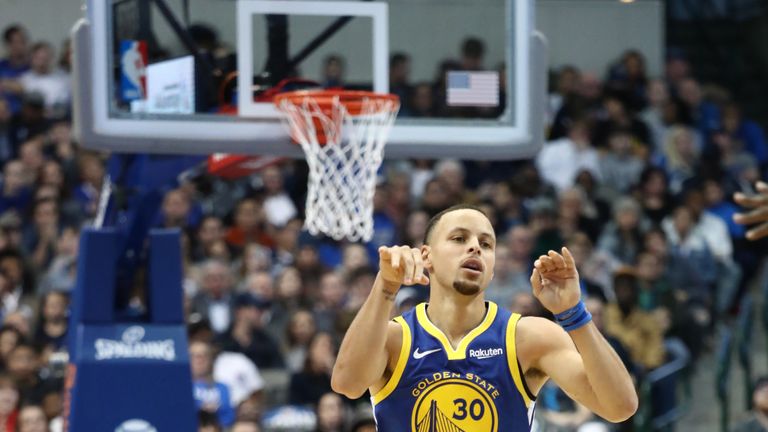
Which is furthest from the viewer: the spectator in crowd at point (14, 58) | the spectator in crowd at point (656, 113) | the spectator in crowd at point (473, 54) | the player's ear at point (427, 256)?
the spectator in crowd at point (656, 113)

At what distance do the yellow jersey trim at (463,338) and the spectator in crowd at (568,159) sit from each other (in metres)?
8.19

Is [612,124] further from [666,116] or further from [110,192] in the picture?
[110,192]

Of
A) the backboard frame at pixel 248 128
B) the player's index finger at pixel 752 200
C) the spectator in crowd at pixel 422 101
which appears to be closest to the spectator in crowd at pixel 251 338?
the spectator in crowd at pixel 422 101

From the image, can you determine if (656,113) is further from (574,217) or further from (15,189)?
(15,189)

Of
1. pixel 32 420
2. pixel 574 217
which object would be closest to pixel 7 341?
pixel 32 420

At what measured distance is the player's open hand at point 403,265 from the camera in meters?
4.96

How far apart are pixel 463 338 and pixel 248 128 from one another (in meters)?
2.60

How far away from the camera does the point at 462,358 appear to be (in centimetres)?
547

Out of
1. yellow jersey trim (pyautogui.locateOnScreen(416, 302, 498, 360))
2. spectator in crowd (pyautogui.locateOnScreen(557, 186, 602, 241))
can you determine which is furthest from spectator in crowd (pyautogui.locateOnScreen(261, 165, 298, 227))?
yellow jersey trim (pyautogui.locateOnScreen(416, 302, 498, 360))

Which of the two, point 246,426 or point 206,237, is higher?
point 206,237

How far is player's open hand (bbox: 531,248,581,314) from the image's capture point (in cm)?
511

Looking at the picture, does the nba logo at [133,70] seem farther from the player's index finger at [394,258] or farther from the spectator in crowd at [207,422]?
the spectator in crowd at [207,422]

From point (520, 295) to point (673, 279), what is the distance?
219cm

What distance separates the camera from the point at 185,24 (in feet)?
26.2
